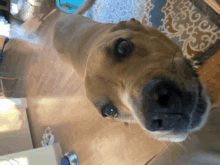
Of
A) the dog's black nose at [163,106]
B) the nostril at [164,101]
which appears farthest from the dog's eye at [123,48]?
the nostril at [164,101]

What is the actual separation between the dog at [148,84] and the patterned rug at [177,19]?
924 mm

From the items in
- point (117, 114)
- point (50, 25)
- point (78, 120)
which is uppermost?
point (117, 114)

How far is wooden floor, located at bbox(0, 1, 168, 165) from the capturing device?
307 centimetres

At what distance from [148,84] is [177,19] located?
7.02ft

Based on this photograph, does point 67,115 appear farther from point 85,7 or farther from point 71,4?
point 71,4

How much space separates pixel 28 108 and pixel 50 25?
109 inches

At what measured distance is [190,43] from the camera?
8.14 ft

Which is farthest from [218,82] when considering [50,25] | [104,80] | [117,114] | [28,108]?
[28,108]

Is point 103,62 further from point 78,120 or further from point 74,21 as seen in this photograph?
point 78,120

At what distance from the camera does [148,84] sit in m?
1.10

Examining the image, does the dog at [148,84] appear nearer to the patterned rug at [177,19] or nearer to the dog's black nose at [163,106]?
the dog's black nose at [163,106]

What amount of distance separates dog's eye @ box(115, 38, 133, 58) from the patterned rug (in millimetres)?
1335

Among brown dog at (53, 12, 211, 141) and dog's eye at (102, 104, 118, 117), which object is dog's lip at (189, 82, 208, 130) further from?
dog's eye at (102, 104, 118, 117)

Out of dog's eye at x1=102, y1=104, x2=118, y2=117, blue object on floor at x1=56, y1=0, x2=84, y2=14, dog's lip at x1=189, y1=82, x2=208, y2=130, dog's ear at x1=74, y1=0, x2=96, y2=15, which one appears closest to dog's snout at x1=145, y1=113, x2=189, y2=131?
dog's lip at x1=189, y1=82, x2=208, y2=130
